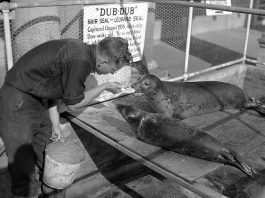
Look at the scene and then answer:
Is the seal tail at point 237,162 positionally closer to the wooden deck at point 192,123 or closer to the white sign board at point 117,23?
the wooden deck at point 192,123

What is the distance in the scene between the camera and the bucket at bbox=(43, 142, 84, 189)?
3346 millimetres

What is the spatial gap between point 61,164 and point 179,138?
3.96ft

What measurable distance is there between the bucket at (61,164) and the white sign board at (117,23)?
1436 mm

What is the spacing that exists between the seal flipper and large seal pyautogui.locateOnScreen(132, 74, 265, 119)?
123 cm

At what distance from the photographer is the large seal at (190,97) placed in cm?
438

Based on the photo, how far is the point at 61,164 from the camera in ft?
10.9

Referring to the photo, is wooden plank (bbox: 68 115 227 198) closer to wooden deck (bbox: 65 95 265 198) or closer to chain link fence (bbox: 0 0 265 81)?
wooden deck (bbox: 65 95 265 198)

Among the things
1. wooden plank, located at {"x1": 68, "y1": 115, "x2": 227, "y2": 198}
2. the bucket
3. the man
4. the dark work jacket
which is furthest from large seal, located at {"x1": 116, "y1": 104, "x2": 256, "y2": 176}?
the dark work jacket

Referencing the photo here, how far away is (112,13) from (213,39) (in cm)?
750

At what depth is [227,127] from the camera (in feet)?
14.1

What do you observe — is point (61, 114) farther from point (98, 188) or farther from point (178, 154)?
point (178, 154)

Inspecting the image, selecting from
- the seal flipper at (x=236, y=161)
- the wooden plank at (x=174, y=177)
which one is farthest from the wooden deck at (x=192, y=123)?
the seal flipper at (x=236, y=161)

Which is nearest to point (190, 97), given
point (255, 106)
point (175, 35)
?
point (255, 106)

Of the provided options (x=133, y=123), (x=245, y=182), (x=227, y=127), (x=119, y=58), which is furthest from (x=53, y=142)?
(x=245, y=182)
